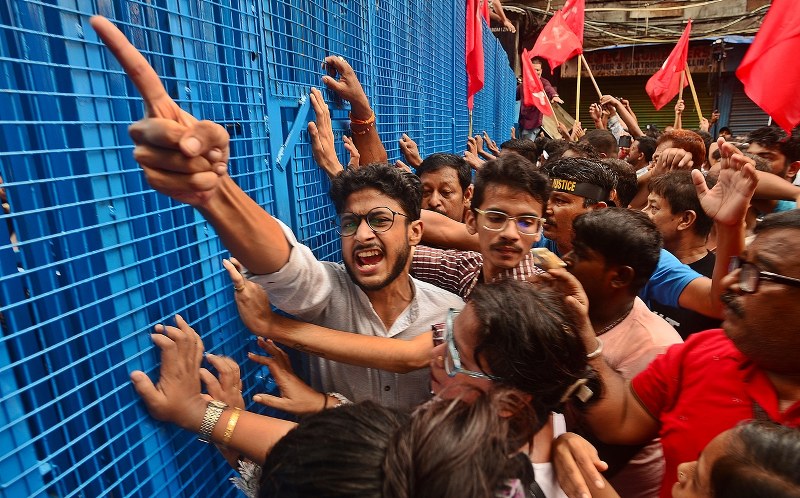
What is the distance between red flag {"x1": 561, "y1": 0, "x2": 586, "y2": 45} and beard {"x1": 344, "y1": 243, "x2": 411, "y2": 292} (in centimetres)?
610

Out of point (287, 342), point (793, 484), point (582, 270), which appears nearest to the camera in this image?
point (793, 484)

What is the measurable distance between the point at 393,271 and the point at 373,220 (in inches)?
7.2

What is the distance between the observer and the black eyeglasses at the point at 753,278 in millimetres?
1110

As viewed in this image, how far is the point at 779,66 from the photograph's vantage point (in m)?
2.59

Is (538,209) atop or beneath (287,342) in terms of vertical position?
atop

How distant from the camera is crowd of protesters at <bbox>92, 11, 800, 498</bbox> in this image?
0.79 m

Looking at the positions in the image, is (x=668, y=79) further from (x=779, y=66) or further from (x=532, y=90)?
(x=779, y=66)

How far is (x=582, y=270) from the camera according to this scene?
178 cm

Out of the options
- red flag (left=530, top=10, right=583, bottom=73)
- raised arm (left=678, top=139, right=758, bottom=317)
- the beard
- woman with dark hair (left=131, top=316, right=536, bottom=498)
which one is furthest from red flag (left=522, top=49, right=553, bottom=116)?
Result: woman with dark hair (left=131, top=316, right=536, bottom=498)

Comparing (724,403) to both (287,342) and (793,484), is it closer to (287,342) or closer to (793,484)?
(793,484)

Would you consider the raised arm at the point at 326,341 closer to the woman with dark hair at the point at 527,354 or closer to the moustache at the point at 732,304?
the woman with dark hair at the point at 527,354

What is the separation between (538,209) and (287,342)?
1.13m

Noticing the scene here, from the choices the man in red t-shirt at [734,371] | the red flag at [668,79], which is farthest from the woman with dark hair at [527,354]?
the red flag at [668,79]

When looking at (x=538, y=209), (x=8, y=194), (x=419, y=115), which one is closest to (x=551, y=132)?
(x=419, y=115)
